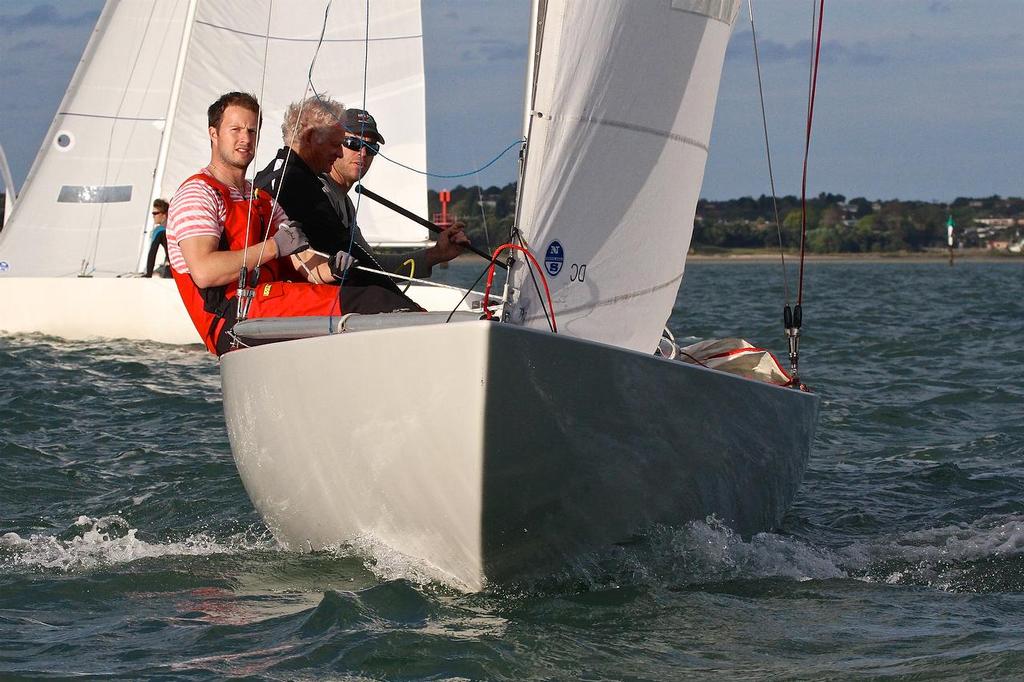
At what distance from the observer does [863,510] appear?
5656mm

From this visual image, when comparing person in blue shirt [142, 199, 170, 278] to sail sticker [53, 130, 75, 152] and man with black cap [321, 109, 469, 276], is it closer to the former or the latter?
sail sticker [53, 130, 75, 152]

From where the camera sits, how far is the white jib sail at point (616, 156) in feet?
12.0

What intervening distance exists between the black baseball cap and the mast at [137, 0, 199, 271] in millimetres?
10085

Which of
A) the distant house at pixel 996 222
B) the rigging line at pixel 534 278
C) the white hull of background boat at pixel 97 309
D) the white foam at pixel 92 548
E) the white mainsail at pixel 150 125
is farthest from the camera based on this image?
the distant house at pixel 996 222

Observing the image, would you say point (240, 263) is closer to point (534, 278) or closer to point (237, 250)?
point (237, 250)

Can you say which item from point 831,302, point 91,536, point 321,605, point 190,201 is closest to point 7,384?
point 91,536

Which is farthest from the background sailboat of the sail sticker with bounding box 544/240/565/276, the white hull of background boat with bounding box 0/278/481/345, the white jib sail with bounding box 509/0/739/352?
the sail sticker with bounding box 544/240/565/276

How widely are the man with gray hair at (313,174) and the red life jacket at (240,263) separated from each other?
0.08 m

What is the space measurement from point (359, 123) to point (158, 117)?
10.9 metres

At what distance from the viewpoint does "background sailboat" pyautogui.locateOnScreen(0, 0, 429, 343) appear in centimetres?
1390

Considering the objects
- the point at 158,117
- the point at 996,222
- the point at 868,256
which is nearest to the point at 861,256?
the point at 868,256

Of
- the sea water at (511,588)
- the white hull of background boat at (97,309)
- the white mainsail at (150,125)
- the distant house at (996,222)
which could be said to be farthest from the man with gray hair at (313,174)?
the distant house at (996,222)

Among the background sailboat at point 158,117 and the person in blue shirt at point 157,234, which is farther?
the background sailboat at point 158,117

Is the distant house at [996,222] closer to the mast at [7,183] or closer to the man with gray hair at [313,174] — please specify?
the mast at [7,183]
